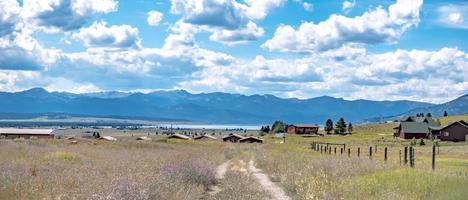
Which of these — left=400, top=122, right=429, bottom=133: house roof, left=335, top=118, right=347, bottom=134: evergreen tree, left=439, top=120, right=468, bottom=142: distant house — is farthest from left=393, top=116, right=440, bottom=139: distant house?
left=335, top=118, right=347, bottom=134: evergreen tree

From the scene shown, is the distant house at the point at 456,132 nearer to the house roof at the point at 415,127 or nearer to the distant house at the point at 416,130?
the distant house at the point at 416,130

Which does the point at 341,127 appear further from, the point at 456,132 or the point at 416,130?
the point at 456,132

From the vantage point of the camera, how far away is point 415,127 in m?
144

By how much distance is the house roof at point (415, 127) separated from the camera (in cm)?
14175

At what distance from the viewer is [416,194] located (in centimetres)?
1850

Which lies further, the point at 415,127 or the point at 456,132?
the point at 415,127

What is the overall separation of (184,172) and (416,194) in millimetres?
9726

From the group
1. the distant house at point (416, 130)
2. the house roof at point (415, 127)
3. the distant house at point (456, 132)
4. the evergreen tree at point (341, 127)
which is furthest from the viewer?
the evergreen tree at point (341, 127)

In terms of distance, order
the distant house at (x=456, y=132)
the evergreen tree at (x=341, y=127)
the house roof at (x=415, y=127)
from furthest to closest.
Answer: the evergreen tree at (x=341, y=127) → the house roof at (x=415, y=127) → the distant house at (x=456, y=132)

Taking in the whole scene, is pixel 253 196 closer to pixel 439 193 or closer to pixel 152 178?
pixel 152 178

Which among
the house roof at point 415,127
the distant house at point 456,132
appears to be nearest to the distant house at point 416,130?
the house roof at point 415,127

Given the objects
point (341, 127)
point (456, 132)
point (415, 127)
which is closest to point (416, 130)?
point (415, 127)

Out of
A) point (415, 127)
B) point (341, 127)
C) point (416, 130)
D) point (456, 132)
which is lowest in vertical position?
point (456, 132)

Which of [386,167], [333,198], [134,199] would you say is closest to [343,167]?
[386,167]
